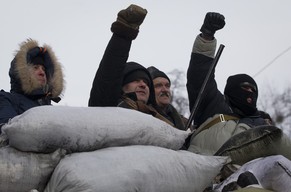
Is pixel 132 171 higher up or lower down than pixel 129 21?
lower down

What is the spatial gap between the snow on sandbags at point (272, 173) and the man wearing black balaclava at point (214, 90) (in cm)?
96

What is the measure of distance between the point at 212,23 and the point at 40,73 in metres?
1.36

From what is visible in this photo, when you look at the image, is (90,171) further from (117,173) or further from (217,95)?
(217,95)

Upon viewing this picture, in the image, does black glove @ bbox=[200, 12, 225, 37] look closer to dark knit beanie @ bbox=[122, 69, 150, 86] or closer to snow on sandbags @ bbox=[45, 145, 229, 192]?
dark knit beanie @ bbox=[122, 69, 150, 86]

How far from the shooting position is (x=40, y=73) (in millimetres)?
3857

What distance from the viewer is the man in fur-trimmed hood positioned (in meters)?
3.53

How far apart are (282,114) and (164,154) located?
22473mm

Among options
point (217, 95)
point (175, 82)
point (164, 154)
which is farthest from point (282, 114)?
point (164, 154)

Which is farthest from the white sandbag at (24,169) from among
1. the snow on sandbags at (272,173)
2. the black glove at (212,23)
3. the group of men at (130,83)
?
the black glove at (212,23)

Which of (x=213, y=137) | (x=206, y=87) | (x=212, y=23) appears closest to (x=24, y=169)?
(x=213, y=137)

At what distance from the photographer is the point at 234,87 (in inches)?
171

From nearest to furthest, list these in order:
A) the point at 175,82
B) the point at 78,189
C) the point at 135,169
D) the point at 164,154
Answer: the point at 78,189
the point at 135,169
the point at 164,154
the point at 175,82

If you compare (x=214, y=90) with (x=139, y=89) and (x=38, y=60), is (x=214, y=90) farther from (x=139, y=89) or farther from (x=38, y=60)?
(x=38, y=60)

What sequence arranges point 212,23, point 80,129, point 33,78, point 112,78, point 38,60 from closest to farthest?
point 80,129
point 112,78
point 33,78
point 38,60
point 212,23
